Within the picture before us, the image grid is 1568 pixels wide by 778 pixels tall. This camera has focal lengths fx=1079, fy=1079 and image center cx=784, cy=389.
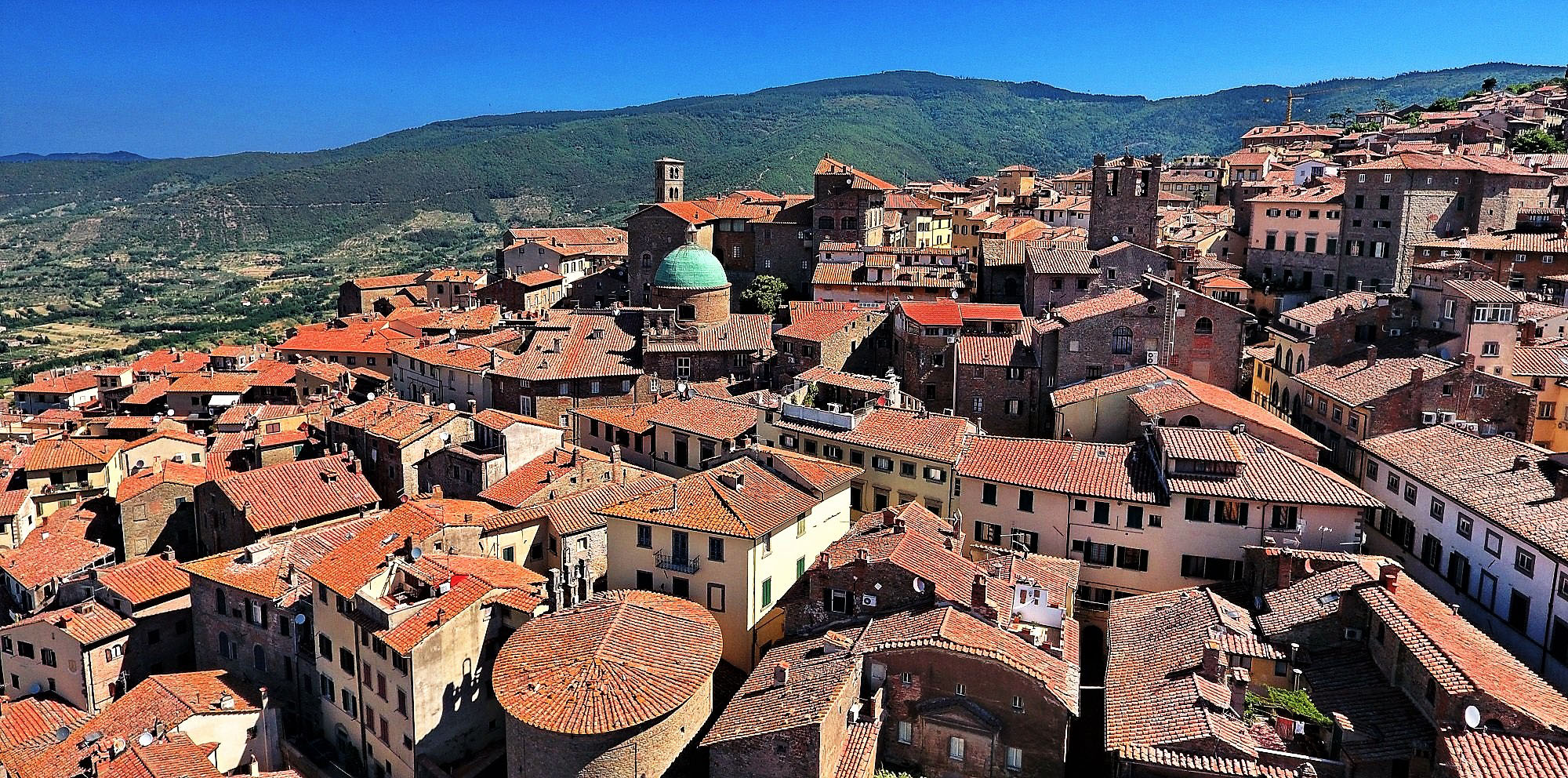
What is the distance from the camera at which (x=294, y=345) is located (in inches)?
3157

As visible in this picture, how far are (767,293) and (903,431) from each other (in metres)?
32.5

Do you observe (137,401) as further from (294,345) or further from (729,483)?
(729,483)

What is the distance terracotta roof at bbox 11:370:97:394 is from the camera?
8262 centimetres

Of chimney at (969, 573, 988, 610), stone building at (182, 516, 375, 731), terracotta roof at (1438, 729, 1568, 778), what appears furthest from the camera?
stone building at (182, 516, 375, 731)

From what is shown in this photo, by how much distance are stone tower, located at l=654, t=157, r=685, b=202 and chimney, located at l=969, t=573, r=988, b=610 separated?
8391 centimetres

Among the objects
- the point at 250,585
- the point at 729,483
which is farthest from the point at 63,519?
the point at 729,483

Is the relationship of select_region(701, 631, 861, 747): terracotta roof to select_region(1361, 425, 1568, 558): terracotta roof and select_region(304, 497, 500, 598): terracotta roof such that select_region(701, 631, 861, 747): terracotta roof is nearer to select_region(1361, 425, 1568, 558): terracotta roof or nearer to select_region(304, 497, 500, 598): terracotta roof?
select_region(304, 497, 500, 598): terracotta roof

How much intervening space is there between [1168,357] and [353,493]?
38.7 m

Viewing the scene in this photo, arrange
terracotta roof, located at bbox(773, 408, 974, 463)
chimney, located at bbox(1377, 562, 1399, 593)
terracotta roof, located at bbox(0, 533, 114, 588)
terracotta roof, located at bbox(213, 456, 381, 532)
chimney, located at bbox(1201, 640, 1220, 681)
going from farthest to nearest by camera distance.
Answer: terracotta roof, located at bbox(213, 456, 381, 532), terracotta roof, located at bbox(0, 533, 114, 588), terracotta roof, located at bbox(773, 408, 974, 463), chimney, located at bbox(1377, 562, 1399, 593), chimney, located at bbox(1201, 640, 1220, 681)

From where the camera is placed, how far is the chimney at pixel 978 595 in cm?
3198

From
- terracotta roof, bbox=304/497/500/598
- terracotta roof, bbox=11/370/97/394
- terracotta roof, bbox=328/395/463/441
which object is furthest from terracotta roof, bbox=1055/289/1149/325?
terracotta roof, bbox=11/370/97/394

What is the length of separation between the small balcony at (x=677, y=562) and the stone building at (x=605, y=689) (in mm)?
2546

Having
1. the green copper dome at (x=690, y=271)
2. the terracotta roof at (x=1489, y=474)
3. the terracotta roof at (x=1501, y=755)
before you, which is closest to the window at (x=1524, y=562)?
the terracotta roof at (x=1489, y=474)

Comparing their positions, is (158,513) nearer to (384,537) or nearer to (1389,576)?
(384,537)
